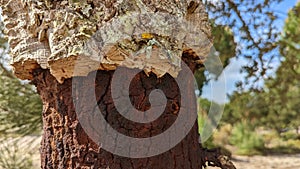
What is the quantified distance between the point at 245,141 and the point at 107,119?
25.9ft

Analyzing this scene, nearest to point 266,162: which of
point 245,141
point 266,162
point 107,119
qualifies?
point 266,162

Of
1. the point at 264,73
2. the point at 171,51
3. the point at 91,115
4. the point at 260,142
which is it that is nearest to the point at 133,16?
the point at 171,51

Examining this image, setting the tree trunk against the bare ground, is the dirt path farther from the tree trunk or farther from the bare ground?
the tree trunk

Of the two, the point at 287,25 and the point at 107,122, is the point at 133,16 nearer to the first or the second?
the point at 107,122

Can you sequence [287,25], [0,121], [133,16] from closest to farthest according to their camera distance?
1. [133,16]
2. [0,121]
3. [287,25]

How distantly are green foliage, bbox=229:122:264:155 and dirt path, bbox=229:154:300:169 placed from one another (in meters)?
0.38

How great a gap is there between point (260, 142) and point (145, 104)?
811 centimetres

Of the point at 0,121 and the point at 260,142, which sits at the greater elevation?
the point at 0,121

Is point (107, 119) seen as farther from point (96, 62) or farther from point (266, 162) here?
point (266, 162)

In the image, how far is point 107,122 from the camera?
2.75 ft

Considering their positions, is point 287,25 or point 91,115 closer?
point 91,115

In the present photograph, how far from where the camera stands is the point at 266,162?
6957 mm

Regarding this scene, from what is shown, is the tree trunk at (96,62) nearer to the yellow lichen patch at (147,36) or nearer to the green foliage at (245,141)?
the yellow lichen patch at (147,36)

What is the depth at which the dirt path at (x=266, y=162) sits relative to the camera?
20.2ft
